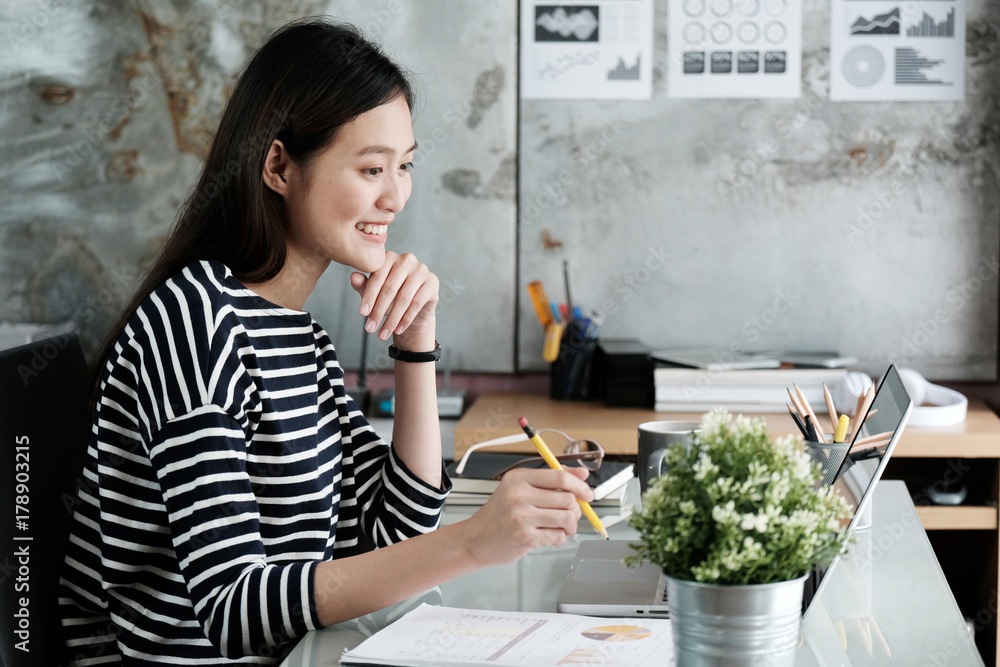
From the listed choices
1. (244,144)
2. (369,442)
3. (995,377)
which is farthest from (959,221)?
(244,144)

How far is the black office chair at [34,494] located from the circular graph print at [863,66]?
6.50 ft

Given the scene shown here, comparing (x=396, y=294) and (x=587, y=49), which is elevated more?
(x=587, y=49)

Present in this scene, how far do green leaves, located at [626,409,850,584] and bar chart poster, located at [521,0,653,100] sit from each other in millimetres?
1839

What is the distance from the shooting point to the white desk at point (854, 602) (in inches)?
32.1

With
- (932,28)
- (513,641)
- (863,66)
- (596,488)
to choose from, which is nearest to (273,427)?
(513,641)

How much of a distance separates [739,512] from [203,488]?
0.51 meters

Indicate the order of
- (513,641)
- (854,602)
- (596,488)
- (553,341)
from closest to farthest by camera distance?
1. (513,641)
2. (854,602)
3. (596,488)
4. (553,341)

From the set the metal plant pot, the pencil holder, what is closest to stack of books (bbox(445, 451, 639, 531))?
the pencil holder

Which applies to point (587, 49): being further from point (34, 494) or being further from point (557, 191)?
point (34, 494)

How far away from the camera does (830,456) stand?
1039 mm

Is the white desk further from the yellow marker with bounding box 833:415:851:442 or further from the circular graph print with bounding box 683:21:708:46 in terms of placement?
the circular graph print with bounding box 683:21:708:46

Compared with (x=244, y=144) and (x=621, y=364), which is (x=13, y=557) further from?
(x=621, y=364)

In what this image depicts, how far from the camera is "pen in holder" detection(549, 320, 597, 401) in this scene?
2279 mm

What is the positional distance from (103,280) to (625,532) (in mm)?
1794
